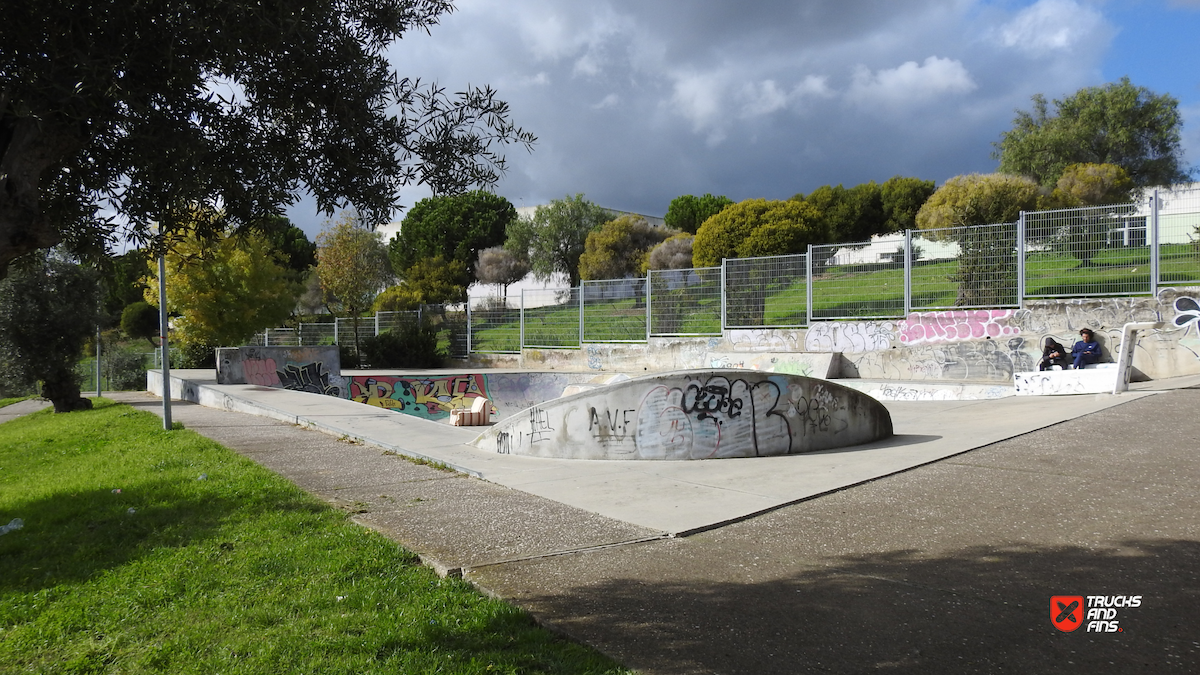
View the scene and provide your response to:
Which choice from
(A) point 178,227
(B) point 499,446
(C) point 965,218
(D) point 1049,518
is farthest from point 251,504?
(C) point 965,218

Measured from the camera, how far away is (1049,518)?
5.41 metres

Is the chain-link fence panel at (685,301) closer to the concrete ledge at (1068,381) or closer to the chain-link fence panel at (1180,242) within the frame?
the concrete ledge at (1068,381)

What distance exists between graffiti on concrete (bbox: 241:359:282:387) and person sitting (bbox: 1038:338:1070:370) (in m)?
20.0

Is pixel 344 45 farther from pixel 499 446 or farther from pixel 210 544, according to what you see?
pixel 499 446

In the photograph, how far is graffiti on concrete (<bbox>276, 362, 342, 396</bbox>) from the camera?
21953 mm

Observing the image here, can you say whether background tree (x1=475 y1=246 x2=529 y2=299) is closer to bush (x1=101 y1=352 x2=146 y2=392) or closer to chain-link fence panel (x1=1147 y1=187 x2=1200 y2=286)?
bush (x1=101 y1=352 x2=146 y2=392)

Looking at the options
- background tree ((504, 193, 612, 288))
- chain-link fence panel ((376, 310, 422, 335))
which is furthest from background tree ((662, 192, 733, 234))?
chain-link fence panel ((376, 310, 422, 335))

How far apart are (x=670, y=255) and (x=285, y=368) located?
75.9 ft

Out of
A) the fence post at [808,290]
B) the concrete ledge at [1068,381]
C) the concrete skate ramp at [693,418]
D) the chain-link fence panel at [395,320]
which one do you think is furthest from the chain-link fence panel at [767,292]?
the chain-link fence panel at [395,320]

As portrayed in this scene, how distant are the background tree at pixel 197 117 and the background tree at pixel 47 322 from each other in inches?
598

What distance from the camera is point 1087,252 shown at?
15586mm

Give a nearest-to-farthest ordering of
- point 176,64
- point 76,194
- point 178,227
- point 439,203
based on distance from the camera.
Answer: point 176,64
point 76,194
point 178,227
point 439,203

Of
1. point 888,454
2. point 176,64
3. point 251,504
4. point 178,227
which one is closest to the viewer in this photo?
point 176,64

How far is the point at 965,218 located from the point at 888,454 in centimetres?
2368
